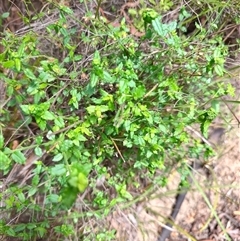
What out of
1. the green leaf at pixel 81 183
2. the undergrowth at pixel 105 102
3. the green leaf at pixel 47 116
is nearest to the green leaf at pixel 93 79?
the undergrowth at pixel 105 102

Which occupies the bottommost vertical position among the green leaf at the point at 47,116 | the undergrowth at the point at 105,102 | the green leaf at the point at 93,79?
the undergrowth at the point at 105,102

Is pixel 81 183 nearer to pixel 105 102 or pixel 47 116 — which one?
pixel 47 116

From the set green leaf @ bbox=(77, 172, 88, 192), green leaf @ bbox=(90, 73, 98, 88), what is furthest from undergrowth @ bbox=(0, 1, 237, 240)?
green leaf @ bbox=(77, 172, 88, 192)

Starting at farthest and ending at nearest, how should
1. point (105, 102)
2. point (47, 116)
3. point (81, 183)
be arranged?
point (105, 102)
point (47, 116)
point (81, 183)

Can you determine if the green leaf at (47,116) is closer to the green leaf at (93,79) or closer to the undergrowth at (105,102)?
the undergrowth at (105,102)

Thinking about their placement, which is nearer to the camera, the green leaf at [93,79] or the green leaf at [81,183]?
the green leaf at [81,183]

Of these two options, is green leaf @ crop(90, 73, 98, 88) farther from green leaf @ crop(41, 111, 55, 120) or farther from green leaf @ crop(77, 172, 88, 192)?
green leaf @ crop(77, 172, 88, 192)

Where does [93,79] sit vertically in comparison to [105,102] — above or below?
above

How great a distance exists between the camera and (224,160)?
79.4 inches

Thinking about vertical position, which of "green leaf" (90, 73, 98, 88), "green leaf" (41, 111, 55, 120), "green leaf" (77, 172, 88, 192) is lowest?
"green leaf" (41, 111, 55, 120)

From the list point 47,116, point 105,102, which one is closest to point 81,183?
point 47,116

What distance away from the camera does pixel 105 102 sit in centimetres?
133

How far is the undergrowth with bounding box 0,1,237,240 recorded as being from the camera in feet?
4.14

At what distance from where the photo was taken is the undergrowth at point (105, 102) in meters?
1.26
